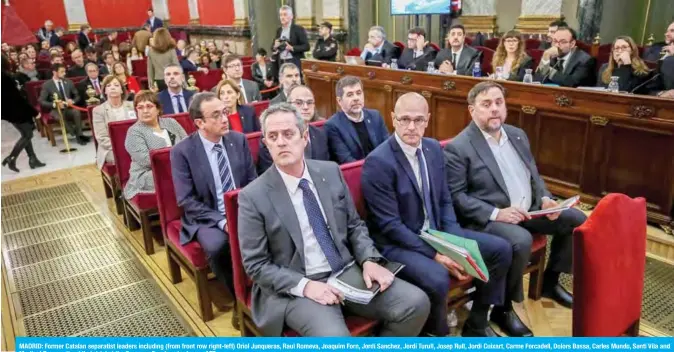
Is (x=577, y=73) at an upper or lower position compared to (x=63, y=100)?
upper

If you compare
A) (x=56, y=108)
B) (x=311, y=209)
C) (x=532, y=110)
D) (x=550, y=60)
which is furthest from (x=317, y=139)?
(x=56, y=108)

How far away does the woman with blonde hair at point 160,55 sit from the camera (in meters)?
5.54

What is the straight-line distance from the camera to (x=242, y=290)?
211 cm

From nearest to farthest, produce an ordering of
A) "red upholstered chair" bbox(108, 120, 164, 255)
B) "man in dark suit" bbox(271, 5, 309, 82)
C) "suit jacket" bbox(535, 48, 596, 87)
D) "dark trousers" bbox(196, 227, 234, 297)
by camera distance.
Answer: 1. "dark trousers" bbox(196, 227, 234, 297)
2. "red upholstered chair" bbox(108, 120, 164, 255)
3. "suit jacket" bbox(535, 48, 596, 87)
4. "man in dark suit" bbox(271, 5, 309, 82)

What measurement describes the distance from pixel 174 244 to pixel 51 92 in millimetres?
4744

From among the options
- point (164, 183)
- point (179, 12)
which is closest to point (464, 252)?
point (164, 183)

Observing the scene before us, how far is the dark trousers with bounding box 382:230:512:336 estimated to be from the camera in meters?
2.05

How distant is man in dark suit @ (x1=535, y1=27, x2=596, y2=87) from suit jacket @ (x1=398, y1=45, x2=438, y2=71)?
4.76 ft

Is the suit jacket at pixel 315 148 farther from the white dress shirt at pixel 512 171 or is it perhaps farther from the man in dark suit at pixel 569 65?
the man in dark suit at pixel 569 65

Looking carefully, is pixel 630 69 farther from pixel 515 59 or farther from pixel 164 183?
pixel 164 183

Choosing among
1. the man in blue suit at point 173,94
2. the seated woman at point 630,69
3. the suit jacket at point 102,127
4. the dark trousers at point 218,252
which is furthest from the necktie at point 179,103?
the seated woman at point 630,69

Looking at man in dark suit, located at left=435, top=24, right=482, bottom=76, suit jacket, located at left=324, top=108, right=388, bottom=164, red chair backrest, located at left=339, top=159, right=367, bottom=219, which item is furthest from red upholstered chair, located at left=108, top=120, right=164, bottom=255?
man in dark suit, located at left=435, top=24, right=482, bottom=76

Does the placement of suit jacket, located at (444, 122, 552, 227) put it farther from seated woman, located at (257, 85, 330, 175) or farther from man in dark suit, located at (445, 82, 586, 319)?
seated woman, located at (257, 85, 330, 175)

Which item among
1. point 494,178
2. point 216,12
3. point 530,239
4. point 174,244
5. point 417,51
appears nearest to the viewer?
point 530,239
